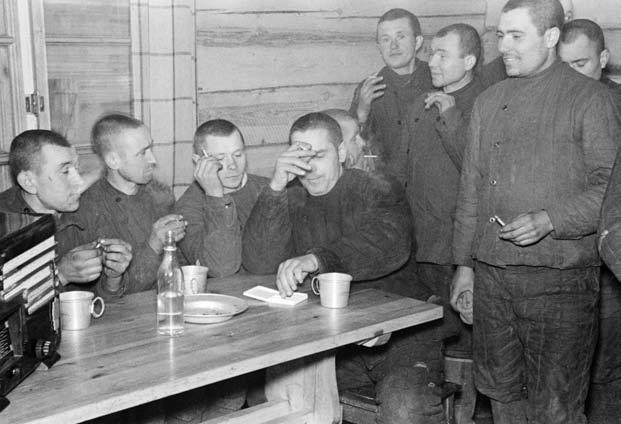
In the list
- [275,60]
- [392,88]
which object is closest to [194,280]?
[275,60]

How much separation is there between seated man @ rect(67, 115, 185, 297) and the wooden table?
1.04ft

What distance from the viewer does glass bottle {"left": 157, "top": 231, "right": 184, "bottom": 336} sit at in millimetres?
2541

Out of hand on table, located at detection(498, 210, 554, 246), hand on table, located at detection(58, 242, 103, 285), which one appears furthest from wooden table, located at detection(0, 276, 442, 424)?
hand on table, located at detection(498, 210, 554, 246)

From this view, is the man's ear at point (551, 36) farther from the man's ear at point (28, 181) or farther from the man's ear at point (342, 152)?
the man's ear at point (28, 181)

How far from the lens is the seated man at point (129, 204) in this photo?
3270 mm

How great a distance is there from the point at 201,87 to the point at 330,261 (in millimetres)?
1520

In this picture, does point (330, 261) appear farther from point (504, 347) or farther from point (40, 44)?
point (40, 44)

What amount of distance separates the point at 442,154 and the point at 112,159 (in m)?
1.48

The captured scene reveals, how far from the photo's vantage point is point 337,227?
3299 millimetres

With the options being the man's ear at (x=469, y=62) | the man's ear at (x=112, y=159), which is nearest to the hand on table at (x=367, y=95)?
the man's ear at (x=469, y=62)

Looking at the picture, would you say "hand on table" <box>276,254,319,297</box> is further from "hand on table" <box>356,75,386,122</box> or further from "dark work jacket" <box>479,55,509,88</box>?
"dark work jacket" <box>479,55,509,88</box>

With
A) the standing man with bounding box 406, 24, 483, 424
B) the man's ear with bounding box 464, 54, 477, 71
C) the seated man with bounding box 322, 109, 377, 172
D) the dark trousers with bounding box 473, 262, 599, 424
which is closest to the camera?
the dark trousers with bounding box 473, 262, 599, 424

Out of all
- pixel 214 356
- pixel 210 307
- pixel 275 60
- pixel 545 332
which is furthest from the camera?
pixel 275 60

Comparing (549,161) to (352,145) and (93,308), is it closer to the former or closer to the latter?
(352,145)
